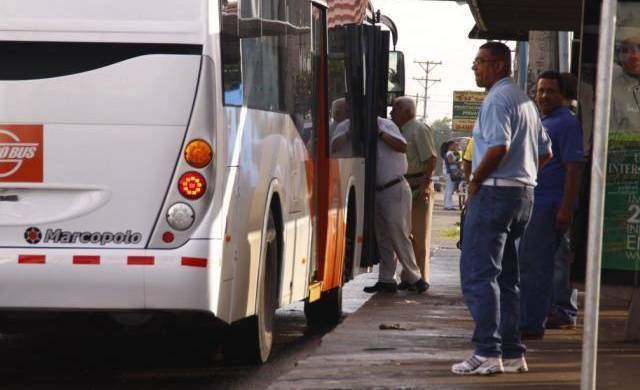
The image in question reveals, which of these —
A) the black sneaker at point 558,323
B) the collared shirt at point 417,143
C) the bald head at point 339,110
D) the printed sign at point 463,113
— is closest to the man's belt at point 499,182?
the black sneaker at point 558,323

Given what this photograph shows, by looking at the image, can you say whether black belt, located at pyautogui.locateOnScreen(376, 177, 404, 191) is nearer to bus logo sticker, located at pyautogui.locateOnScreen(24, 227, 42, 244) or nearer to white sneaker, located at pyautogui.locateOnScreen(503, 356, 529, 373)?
white sneaker, located at pyautogui.locateOnScreen(503, 356, 529, 373)

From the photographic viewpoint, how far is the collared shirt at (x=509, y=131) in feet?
30.1

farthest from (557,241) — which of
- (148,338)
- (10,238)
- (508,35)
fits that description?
(508,35)

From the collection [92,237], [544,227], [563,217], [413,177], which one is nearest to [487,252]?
[563,217]

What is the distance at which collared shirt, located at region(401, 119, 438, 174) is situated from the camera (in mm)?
16883

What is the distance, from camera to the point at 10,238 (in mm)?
9188

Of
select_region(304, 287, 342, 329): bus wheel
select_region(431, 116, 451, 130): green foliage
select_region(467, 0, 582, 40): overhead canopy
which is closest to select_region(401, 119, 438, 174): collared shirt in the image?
select_region(467, 0, 582, 40): overhead canopy

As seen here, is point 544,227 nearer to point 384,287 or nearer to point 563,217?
point 563,217

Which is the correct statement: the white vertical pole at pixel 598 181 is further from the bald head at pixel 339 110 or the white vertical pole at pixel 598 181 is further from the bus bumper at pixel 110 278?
the bald head at pixel 339 110

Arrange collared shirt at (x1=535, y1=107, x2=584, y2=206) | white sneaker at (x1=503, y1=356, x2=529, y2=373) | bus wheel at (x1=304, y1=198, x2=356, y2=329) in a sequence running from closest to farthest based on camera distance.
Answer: white sneaker at (x1=503, y1=356, x2=529, y2=373) → collared shirt at (x1=535, y1=107, x2=584, y2=206) → bus wheel at (x1=304, y1=198, x2=356, y2=329)

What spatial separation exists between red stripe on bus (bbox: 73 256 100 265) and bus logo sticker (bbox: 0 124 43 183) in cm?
49

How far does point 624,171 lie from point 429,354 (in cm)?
173

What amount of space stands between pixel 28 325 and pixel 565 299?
459 centimetres

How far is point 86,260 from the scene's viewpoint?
9.12m
